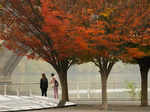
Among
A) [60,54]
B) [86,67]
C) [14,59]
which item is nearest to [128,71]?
[86,67]

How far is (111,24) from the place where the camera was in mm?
18156

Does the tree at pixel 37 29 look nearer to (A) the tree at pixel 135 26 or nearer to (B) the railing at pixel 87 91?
(A) the tree at pixel 135 26

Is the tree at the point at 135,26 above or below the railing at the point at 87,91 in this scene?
above

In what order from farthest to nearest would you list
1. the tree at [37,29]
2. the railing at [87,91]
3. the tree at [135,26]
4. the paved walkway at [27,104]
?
the railing at [87,91] → the tree at [37,29] → the paved walkway at [27,104] → the tree at [135,26]

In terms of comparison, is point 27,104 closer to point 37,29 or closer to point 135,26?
point 37,29

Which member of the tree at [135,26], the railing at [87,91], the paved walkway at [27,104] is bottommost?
the paved walkway at [27,104]

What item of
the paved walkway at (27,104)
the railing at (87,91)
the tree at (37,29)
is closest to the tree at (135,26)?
the tree at (37,29)

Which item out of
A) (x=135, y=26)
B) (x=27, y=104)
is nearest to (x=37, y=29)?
(x=27, y=104)

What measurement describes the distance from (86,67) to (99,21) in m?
117

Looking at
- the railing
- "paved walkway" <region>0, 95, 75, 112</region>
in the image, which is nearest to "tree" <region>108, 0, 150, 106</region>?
"paved walkway" <region>0, 95, 75, 112</region>

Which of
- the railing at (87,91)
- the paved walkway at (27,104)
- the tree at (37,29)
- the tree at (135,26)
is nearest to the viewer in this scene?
the tree at (135,26)

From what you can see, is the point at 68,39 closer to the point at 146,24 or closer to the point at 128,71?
the point at 146,24

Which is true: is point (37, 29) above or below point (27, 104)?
above

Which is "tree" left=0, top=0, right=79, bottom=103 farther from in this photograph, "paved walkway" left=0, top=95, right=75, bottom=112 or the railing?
the railing
